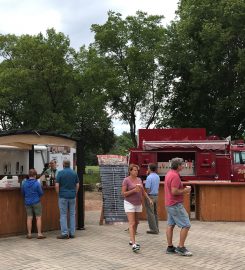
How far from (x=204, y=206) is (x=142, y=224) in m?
2.03

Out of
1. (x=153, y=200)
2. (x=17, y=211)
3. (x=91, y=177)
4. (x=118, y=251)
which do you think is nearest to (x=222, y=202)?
(x=153, y=200)

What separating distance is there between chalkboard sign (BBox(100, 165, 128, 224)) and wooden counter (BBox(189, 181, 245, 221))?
8.38ft

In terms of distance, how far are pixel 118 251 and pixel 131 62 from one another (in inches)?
1107

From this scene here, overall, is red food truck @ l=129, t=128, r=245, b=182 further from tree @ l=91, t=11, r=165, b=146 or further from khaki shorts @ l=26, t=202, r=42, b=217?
tree @ l=91, t=11, r=165, b=146

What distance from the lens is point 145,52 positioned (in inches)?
1446

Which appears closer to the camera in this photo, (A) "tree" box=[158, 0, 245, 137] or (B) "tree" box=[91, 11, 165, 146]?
(A) "tree" box=[158, 0, 245, 137]

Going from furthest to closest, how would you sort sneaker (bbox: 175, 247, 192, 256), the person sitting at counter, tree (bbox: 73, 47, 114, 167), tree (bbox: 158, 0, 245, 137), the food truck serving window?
tree (bbox: 73, 47, 114, 167) → tree (bbox: 158, 0, 245, 137) → the food truck serving window → the person sitting at counter → sneaker (bbox: 175, 247, 192, 256)

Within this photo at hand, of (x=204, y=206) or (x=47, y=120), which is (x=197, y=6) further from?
(x=204, y=206)

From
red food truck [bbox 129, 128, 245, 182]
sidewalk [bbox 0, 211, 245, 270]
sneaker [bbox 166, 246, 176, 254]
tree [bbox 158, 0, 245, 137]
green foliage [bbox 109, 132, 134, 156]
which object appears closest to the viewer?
sidewalk [bbox 0, 211, 245, 270]

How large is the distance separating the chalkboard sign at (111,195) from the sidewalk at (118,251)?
576mm

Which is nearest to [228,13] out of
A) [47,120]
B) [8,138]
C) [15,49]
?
[47,120]

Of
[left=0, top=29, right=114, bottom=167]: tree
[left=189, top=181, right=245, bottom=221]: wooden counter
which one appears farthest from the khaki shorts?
[left=0, top=29, right=114, bottom=167]: tree

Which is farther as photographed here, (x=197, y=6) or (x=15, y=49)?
(x=15, y=49)

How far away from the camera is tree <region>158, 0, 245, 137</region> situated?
29.2 meters
